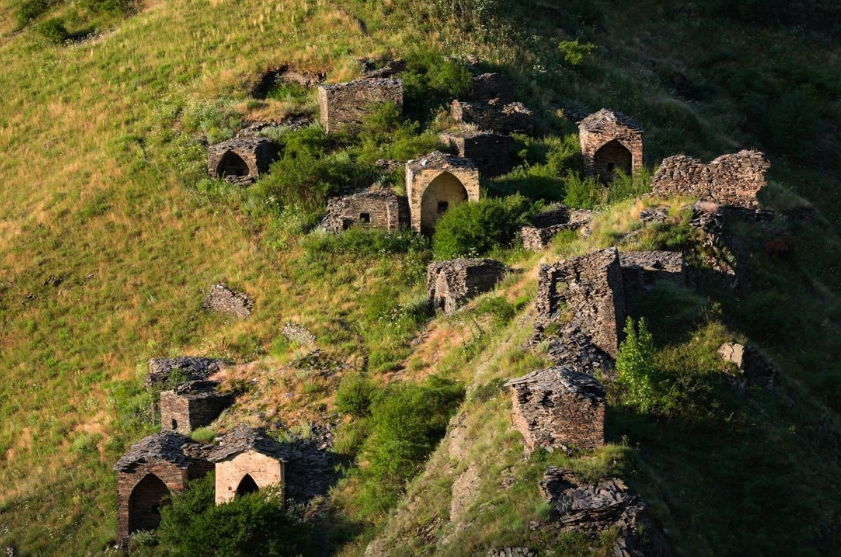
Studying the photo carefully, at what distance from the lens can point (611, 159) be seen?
150 ft

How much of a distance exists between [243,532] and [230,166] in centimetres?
2009

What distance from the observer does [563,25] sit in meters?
61.8

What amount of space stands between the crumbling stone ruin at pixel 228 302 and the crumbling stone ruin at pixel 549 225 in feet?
24.6

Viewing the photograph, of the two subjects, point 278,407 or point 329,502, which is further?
point 278,407

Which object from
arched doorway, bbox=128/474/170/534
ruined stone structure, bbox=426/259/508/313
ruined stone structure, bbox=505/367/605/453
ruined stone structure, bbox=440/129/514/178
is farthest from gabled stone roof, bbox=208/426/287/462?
ruined stone structure, bbox=440/129/514/178

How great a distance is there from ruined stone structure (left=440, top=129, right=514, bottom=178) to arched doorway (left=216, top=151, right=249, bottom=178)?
20.6ft

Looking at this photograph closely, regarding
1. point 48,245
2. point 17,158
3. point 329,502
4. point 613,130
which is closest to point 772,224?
point 613,130

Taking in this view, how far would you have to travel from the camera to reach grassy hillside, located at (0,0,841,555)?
28156mm

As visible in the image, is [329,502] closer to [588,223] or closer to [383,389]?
[383,389]

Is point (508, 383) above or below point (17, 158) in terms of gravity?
Answer: above

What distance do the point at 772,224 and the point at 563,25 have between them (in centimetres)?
2415

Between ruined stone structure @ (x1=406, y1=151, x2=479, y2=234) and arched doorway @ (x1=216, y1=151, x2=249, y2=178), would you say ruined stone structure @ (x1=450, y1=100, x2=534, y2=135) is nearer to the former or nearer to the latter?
ruined stone structure @ (x1=406, y1=151, x2=479, y2=234)

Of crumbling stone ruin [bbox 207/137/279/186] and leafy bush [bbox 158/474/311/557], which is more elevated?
leafy bush [bbox 158/474/311/557]

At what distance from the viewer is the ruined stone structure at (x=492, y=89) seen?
50.0m
